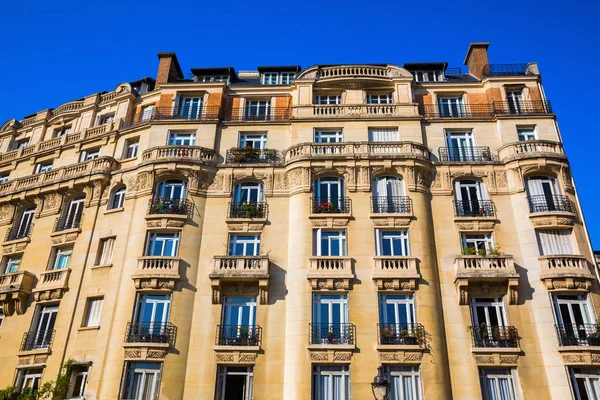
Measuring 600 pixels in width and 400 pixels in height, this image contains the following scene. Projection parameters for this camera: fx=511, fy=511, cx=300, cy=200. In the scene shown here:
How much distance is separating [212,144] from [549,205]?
678 inches

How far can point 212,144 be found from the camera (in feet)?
90.3

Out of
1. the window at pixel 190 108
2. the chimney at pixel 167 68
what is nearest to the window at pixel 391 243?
the window at pixel 190 108

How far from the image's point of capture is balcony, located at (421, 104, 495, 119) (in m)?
27.7

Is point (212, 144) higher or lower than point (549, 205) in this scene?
higher

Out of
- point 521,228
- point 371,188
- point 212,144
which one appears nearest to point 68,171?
point 212,144

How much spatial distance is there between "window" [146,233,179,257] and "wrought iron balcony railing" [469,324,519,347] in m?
13.9

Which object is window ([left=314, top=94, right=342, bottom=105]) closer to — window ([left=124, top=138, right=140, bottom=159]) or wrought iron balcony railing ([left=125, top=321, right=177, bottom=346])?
window ([left=124, top=138, right=140, bottom=159])

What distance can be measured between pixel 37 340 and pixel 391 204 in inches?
709

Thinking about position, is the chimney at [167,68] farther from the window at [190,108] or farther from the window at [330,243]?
the window at [330,243]

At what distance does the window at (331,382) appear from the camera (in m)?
20.4

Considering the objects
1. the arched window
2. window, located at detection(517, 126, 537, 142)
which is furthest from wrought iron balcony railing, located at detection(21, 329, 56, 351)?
window, located at detection(517, 126, 537, 142)

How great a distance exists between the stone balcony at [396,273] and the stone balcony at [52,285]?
587 inches

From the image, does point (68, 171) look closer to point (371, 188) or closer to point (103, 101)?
point (103, 101)

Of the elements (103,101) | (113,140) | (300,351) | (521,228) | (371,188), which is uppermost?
(103,101)
